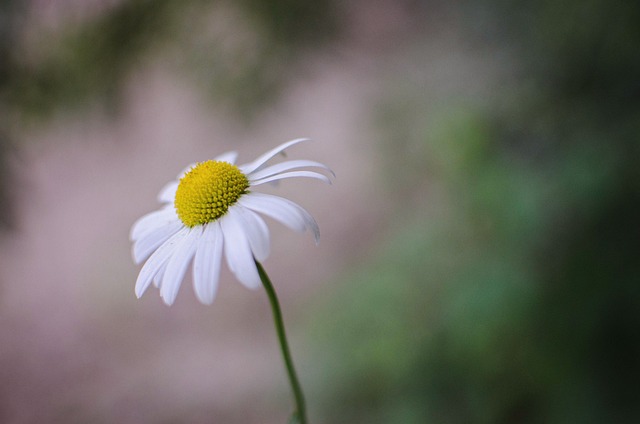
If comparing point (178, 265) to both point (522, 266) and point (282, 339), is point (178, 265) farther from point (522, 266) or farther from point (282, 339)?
point (522, 266)

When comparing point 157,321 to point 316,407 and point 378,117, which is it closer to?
point 316,407

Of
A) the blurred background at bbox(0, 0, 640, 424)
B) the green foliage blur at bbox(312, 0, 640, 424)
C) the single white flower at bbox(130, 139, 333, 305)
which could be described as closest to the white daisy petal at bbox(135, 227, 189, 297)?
the single white flower at bbox(130, 139, 333, 305)

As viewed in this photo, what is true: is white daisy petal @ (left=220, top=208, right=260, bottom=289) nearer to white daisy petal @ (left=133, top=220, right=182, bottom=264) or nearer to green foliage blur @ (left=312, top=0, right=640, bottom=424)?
white daisy petal @ (left=133, top=220, right=182, bottom=264)

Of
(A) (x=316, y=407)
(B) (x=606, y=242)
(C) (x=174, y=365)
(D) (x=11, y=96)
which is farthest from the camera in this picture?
(C) (x=174, y=365)

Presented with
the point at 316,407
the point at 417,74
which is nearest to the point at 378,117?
the point at 417,74

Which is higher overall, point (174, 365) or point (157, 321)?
point (157, 321)

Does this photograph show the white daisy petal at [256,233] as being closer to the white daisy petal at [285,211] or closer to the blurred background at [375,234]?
the white daisy petal at [285,211]

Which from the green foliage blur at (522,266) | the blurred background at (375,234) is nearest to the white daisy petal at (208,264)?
the blurred background at (375,234)
